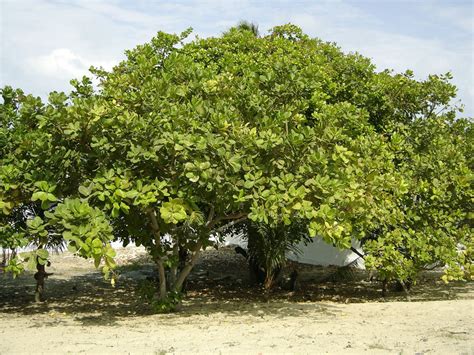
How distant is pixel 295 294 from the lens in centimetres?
1258

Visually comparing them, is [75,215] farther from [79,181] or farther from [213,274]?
[213,274]

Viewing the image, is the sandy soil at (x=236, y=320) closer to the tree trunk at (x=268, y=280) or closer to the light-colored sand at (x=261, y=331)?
the light-colored sand at (x=261, y=331)

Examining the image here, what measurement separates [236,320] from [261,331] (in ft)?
3.76

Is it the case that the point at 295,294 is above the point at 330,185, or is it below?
below

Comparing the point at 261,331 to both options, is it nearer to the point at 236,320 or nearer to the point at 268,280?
the point at 236,320

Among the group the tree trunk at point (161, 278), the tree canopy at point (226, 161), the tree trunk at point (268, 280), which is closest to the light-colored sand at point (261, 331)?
the tree trunk at point (161, 278)

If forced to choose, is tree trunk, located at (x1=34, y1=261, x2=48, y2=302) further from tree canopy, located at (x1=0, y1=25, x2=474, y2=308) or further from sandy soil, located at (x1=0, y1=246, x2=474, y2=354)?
tree canopy, located at (x1=0, y1=25, x2=474, y2=308)

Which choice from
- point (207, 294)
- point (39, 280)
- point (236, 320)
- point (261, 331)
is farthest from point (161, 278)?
point (207, 294)

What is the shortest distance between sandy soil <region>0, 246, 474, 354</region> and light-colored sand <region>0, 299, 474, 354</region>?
0.4 inches

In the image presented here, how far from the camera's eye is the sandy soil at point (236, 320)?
6434mm

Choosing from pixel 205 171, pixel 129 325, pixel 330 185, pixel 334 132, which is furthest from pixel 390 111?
pixel 129 325

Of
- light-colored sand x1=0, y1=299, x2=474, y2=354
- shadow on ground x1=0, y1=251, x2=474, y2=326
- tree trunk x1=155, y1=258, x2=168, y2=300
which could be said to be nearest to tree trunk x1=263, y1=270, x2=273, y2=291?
shadow on ground x1=0, y1=251, x2=474, y2=326

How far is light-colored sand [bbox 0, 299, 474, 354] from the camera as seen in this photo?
6.32 metres

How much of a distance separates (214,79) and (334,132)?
209cm
